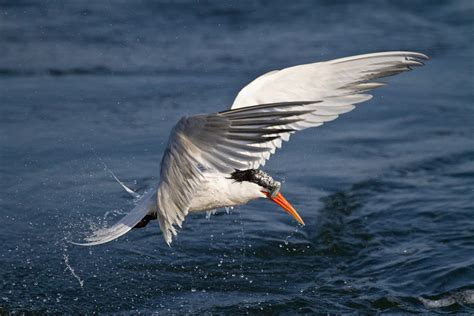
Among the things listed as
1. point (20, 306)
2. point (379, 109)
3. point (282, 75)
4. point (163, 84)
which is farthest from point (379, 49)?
point (20, 306)

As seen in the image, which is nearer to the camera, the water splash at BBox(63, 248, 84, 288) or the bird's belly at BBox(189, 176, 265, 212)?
the bird's belly at BBox(189, 176, 265, 212)

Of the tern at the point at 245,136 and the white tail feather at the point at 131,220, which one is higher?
the tern at the point at 245,136

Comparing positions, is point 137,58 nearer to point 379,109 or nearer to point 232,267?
point 379,109

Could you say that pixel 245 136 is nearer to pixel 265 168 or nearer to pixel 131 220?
pixel 131 220

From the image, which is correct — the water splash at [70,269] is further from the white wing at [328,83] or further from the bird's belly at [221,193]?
the white wing at [328,83]

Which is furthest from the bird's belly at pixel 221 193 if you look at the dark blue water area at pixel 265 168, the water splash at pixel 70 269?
the water splash at pixel 70 269

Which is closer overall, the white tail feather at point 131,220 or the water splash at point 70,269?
the white tail feather at point 131,220

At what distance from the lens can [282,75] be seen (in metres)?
6.26

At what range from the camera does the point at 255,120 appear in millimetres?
4844

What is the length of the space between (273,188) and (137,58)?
5781 mm

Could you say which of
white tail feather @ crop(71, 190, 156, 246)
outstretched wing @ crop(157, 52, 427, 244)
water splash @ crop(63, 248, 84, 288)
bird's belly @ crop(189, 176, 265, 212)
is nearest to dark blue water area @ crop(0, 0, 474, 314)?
water splash @ crop(63, 248, 84, 288)

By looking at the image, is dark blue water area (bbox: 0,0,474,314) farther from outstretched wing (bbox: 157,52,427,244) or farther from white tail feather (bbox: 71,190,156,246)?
outstretched wing (bbox: 157,52,427,244)

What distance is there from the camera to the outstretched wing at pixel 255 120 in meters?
4.87

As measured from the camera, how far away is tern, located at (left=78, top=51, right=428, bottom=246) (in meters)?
4.88
